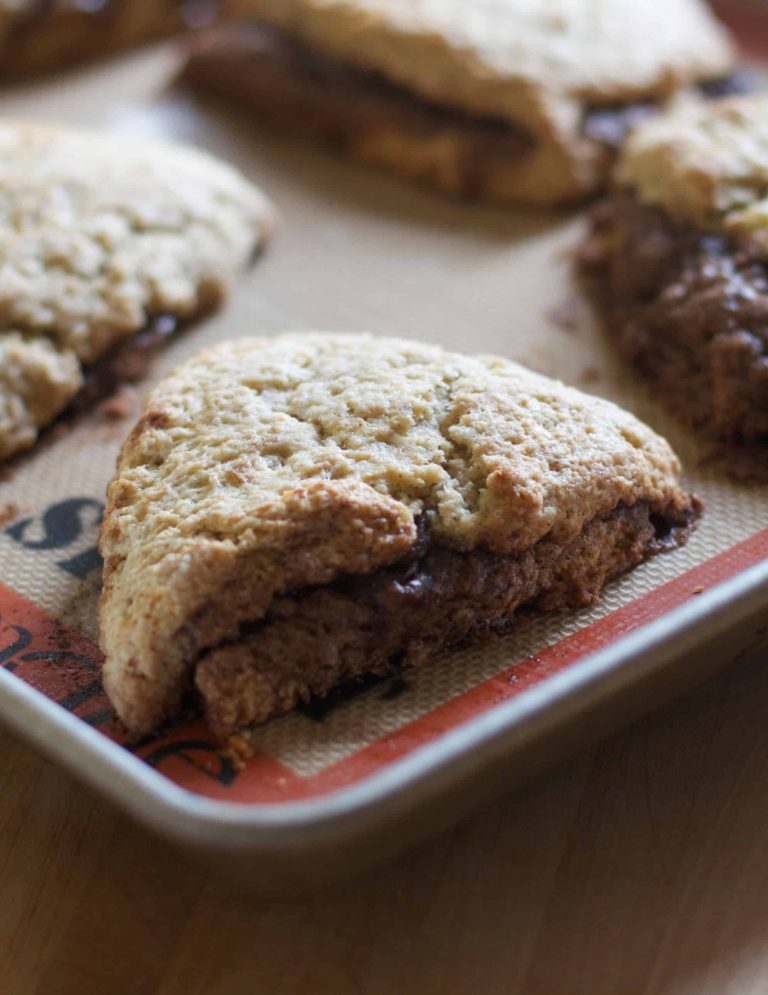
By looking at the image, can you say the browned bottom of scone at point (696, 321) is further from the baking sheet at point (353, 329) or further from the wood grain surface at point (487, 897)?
the wood grain surface at point (487, 897)

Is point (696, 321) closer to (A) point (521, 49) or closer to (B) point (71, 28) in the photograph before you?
(A) point (521, 49)

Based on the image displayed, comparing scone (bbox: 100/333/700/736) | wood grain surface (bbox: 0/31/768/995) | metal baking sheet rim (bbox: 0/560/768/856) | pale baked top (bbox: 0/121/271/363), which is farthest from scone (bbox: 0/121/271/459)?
Result: metal baking sheet rim (bbox: 0/560/768/856)

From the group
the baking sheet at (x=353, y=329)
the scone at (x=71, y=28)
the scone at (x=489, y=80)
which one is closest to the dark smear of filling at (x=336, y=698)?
the baking sheet at (x=353, y=329)

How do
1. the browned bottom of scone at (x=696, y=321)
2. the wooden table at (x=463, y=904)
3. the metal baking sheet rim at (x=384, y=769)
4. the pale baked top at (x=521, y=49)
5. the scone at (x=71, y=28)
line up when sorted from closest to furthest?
the metal baking sheet rim at (x=384, y=769), the wooden table at (x=463, y=904), the browned bottom of scone at (x=696, y=321), the pale baked top at (x=521, y=49), the scone at (x=71, y=28)

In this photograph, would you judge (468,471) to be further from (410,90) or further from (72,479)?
(410,90)

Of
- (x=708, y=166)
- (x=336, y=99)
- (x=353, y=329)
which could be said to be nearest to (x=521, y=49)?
(x=336, y=99)

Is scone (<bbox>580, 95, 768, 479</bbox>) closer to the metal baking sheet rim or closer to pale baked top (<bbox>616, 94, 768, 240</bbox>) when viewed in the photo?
pale baked top (<bbox>616, 94, 768, 240</bbox>)
